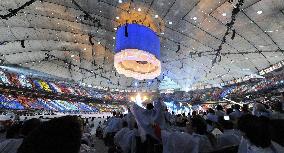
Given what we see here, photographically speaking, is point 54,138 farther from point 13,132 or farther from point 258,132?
point 13,132

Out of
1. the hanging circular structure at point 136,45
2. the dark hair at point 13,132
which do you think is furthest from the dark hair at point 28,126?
the hanging circular structure at point 136,45

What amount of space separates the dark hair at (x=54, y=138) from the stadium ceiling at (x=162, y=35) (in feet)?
42.2

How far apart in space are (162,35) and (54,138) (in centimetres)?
2069

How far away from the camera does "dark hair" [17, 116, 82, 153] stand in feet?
4.66

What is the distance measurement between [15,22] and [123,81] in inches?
760

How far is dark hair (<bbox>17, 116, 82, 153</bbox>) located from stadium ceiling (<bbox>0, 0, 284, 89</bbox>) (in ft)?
42.2

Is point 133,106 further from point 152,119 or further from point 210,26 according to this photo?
point 210,26

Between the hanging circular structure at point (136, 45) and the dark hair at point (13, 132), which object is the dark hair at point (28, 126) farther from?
the hanging circular structure at point (136, 45)

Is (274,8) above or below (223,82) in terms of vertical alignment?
above

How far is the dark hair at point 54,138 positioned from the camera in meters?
1.42

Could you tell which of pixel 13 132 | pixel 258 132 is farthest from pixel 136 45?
pixel 258 132

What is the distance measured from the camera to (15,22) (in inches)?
778

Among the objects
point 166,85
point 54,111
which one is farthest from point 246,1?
point 166,85

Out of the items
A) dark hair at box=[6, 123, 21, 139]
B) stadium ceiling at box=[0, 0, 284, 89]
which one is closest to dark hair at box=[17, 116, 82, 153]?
dark hair at box=[6, 123, 21, 139]
